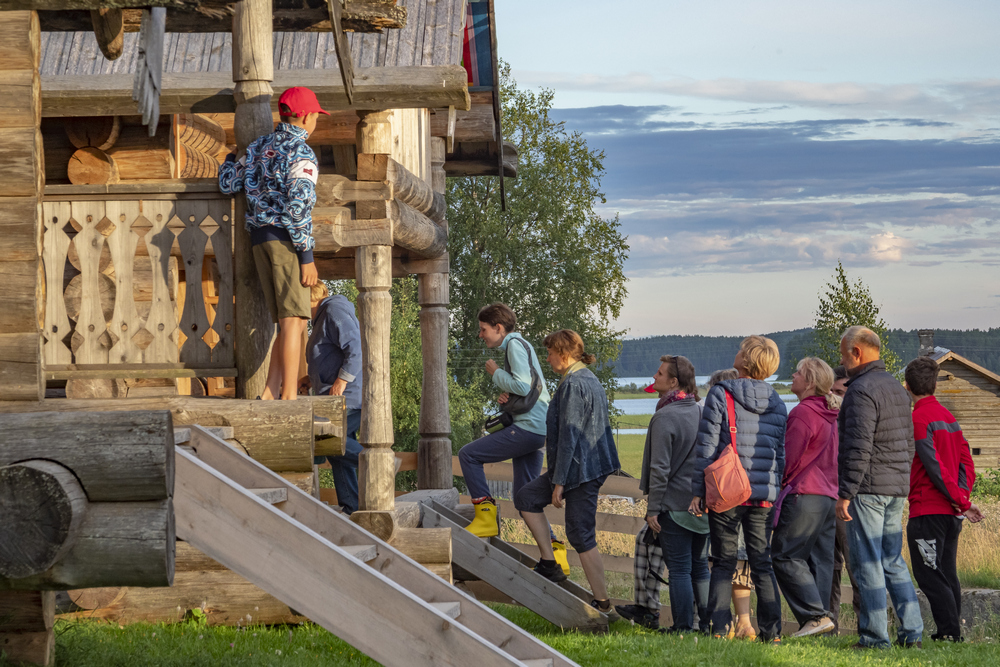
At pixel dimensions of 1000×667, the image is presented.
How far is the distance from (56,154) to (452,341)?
24123 millimetres

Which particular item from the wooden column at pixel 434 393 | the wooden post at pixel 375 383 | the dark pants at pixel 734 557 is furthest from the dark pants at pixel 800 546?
the wooden column at pixel 434 393

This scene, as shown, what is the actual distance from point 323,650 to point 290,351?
1.97 meters

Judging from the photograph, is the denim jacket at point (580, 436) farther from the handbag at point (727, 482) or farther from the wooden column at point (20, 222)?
the wooden column at point (20, 222)

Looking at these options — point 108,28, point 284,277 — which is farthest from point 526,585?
point 108,28

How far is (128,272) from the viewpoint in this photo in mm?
5848

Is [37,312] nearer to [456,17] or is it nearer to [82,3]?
[82,3]

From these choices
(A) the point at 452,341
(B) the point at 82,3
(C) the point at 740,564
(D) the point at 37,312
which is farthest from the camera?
(A) the point at 452,341

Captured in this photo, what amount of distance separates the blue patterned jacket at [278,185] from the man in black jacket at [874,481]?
12.1 feet

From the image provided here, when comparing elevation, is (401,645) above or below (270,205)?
below

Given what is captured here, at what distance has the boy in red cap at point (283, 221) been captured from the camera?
5.65 meters

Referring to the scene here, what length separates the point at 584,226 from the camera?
34969 mm

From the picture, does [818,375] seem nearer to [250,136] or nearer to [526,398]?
[526,398]

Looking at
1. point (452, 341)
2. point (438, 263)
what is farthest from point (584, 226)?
point (438, 263)

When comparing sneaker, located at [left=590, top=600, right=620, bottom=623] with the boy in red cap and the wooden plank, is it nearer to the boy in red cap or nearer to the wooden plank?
the boy in red cap
